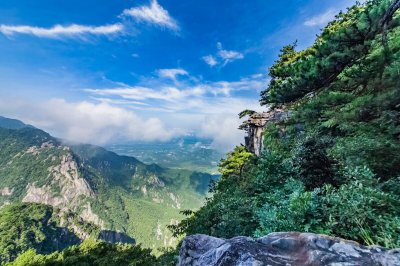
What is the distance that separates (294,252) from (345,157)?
525 centimetres

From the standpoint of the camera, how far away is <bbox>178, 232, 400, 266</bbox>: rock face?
4.03m

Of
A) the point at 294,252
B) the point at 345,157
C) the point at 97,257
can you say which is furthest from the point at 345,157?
the point at 97,257

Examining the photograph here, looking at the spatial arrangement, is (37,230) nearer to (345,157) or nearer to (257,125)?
(257,125)

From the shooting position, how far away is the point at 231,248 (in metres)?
4.47

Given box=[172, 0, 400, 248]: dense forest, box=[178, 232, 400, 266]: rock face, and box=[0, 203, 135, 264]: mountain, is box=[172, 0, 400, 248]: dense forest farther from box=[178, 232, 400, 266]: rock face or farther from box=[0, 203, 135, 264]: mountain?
box=[0, 203, 135, 264]: mountain

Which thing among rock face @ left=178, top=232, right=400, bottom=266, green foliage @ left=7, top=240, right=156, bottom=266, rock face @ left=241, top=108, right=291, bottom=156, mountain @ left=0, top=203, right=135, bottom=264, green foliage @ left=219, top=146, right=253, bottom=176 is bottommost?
mountain @ left=0, top=203, right=135, bottom=264

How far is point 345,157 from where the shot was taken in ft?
28.0

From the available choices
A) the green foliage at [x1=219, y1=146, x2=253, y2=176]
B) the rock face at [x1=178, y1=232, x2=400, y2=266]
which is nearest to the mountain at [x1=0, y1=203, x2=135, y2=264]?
the green foliage at [x1=219, y1=146, x2=253, y2=176]

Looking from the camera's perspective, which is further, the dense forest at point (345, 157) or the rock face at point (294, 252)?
the dense forest at point (345, 157)

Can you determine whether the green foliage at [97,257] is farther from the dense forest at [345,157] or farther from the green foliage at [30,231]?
the green foliage at [30,231]

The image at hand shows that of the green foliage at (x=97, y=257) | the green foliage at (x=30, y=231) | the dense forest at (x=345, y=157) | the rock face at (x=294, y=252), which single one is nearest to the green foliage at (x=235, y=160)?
the green foliage at (x=97, y=257)

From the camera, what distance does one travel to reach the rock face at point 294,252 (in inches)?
159

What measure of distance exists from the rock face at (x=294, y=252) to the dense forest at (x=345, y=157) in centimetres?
96

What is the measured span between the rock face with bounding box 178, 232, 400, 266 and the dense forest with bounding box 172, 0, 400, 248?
959 mm
